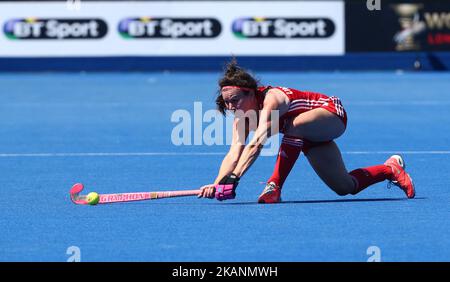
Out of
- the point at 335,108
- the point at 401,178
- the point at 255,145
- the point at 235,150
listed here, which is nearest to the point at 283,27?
the point at 401,178

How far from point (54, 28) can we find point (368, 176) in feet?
59.5

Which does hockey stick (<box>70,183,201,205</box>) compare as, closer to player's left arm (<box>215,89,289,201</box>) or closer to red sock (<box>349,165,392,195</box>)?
player's left arm (<box>215,89,289,201</box>)

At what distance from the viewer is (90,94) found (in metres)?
23.8

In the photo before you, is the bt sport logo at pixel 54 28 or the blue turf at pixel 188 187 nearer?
the blue turf at pixel 188 187

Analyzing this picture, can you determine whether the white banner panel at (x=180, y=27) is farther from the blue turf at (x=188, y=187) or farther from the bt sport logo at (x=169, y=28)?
the blue turf at (x=188, y=187)

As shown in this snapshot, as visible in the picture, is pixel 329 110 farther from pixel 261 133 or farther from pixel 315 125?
pixel 261 133

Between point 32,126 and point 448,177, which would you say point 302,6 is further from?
point 448,177

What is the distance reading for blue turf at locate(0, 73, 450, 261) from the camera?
8.56m

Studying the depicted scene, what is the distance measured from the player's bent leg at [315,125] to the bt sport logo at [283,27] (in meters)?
17.3

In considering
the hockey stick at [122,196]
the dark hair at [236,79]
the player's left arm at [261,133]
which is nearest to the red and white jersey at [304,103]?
the dark hair at [236,79]

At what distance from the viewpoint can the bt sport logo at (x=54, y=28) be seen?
27.9 m

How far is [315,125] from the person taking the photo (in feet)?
34.4

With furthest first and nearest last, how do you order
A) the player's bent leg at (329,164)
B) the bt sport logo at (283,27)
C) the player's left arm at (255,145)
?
the bt sport logo at (283,27) → the player's bent leg at (329,164) → the player's left arm at (255,145)
